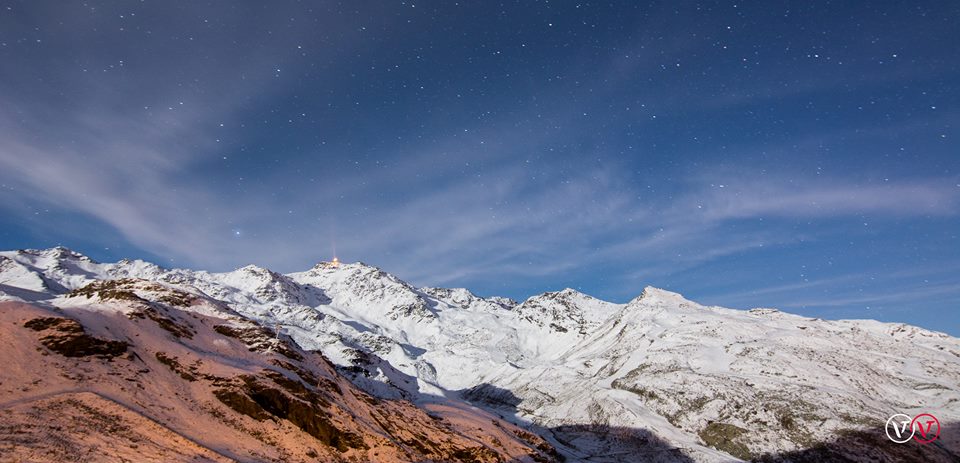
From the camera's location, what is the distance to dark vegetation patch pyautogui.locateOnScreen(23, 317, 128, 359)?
28.0m

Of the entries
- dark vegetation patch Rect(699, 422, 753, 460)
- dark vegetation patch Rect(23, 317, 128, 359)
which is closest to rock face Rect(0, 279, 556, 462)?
dark vegetation patch Rect(23, 317, 128, 359)

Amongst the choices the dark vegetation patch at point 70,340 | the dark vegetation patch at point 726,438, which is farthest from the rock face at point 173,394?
the dark vegetation patch at point 726,438

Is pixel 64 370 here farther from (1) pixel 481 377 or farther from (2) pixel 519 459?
(1) pixel 481 377

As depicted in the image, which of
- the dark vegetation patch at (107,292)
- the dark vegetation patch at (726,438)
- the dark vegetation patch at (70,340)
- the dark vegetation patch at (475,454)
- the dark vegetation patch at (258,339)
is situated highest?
the dark vegetation patch at (107,292)

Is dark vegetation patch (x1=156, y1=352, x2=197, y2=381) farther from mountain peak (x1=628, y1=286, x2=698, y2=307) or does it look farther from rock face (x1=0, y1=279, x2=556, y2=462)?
mountain peak (x1=628, y1=286, x2=698, y2=307)

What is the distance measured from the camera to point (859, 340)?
383ft

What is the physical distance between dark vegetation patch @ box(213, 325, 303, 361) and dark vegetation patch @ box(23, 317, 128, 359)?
14.1 meters

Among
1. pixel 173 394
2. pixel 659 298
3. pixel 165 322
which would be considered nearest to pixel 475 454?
pixel 173 394

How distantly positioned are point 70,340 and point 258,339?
1854 centimetres

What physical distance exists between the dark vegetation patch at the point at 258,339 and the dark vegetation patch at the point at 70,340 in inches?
555

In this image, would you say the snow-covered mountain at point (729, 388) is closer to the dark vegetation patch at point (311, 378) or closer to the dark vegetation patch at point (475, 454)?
the dark vegetation patch at point (311, 378)

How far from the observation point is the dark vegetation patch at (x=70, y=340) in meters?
28.0

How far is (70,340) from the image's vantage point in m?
28.7

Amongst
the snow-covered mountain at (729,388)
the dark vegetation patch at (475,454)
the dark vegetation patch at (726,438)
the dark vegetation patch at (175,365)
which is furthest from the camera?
the dark vegetation patch at (726,438)
